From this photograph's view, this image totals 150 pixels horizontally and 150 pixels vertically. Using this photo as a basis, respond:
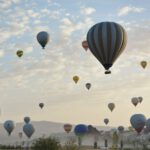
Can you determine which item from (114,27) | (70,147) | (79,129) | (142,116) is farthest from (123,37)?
(79,129)

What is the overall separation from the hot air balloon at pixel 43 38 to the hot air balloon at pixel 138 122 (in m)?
20.2

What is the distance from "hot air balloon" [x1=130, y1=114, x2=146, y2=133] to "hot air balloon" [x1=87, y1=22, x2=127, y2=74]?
28743mm

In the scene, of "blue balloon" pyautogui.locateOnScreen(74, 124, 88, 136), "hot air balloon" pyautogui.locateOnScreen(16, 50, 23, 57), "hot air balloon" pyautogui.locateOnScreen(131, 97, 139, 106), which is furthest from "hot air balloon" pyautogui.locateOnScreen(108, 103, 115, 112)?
"hot air balloon" pyautogui.locateOnScreen(16, 50, 23, 57)

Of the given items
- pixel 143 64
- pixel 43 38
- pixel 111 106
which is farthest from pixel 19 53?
pixel 111 106

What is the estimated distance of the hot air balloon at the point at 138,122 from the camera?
3022 inches

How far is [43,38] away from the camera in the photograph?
69.5 m

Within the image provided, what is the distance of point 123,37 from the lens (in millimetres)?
50750

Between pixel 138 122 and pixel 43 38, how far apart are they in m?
21.2

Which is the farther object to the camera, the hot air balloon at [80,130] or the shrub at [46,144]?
the hot air balloon at [80,130]

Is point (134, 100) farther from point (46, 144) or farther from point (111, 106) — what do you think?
point (46, 144)

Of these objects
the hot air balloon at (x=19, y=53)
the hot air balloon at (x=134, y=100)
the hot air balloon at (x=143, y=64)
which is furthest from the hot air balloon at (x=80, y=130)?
the hot air balloon at (x=19, y=53)

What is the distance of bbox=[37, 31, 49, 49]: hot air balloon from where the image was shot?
68500 mm

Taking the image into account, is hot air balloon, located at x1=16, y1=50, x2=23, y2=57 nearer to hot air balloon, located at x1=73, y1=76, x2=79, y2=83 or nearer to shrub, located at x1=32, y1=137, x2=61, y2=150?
hot air balloon, located at x1=73, y1=76, x2=79, y2=83

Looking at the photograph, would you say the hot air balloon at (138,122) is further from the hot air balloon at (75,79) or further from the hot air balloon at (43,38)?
the hot air balloon at (43,38)
